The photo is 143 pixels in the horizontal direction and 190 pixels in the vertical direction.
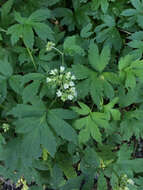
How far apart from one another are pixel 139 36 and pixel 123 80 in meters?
0.65

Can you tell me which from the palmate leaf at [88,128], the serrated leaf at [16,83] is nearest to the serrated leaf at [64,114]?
the palmate leaf at [88,128]

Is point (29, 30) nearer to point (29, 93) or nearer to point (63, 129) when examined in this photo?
point (29, 93)

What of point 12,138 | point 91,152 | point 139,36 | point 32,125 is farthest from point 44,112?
point 139,36

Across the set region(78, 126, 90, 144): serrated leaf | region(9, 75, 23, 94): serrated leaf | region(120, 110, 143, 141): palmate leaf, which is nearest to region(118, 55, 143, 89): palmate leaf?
region(120, 110, 143, 141): palmate leaf

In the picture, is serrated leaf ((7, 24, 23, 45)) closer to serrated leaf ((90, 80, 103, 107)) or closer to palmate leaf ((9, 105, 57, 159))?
palmate leaf ((9, 105, 57, 159))

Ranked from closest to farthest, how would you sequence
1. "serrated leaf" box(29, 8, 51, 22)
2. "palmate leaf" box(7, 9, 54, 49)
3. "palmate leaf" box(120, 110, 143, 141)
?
"palmate leaf" box(7, 9, 54, 49) < "serrated leaf" box(29, 8, 51, 22) < "palmate leaf" box(120, 110, 143, 141)

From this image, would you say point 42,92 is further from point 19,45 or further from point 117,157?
point 117,157

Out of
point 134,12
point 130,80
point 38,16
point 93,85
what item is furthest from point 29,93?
point 134,12

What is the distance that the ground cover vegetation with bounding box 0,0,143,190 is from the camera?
2270mm

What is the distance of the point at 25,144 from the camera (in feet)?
7.36

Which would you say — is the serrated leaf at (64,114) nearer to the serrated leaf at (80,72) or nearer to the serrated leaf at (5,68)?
the serrated leaf at (80,72)

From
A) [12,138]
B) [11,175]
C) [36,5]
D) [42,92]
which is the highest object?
[36,5]

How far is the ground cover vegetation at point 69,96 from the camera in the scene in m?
2.27

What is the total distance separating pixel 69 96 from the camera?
84.2 inches
